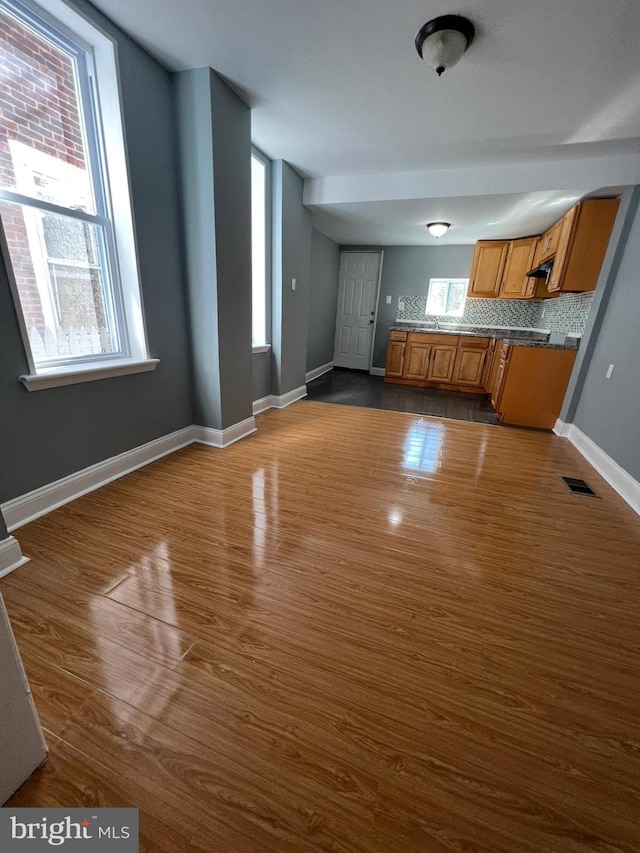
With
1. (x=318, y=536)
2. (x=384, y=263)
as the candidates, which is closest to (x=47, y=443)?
(x=318, y=536)

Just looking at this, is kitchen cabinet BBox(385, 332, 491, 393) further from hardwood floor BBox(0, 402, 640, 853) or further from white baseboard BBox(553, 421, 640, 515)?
hardwood floor BBox(0, 402, 640, 853)

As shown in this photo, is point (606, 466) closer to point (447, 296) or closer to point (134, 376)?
point (134, 376)

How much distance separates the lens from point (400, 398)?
4.79 meters

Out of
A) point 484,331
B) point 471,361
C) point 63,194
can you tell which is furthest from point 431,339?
point 63,194

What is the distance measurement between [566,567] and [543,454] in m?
1.64

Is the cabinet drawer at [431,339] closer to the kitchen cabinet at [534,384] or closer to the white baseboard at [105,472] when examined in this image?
the kitchen cabinet at [534,384]

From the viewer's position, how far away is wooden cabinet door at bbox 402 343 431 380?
543cm

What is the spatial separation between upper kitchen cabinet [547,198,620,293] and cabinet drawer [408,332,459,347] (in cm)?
190

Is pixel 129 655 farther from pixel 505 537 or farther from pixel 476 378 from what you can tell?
pixel 476 378

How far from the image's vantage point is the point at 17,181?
5.40 feet

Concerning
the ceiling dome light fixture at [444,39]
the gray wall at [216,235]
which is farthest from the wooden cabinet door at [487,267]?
the gray wall at [216,235]

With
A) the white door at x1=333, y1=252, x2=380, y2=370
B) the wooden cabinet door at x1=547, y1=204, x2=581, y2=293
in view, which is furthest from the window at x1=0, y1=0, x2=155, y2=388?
the white door at x1=333, y1=252, x2=380, y2=370

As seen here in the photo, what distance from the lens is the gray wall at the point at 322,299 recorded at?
5211mm

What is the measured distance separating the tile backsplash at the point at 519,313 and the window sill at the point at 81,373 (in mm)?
4157
